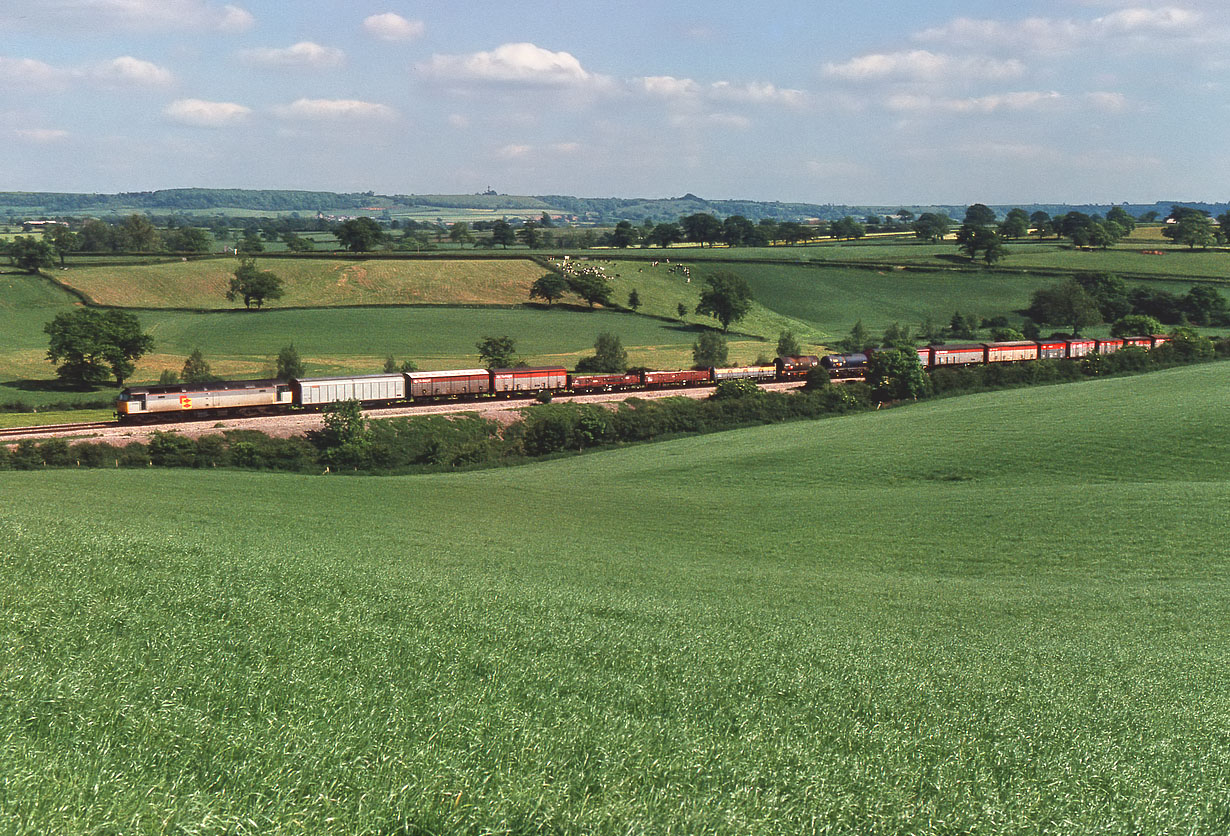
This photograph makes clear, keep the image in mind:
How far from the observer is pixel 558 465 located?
59.5m

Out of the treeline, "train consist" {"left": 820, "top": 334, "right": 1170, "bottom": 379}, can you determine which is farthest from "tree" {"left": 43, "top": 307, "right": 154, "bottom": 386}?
"train consist" {"left": 820, "top": 334, "right": 1170, "bottom": 379}

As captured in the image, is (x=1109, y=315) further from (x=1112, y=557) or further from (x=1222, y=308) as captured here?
(x=1112, y=557)

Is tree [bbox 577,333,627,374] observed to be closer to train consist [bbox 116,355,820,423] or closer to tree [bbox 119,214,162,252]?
train consist [bbox 116,355,820,423]

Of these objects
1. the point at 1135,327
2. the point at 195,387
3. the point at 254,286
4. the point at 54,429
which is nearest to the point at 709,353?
the point at 195,387

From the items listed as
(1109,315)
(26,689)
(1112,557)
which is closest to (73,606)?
(26,689)

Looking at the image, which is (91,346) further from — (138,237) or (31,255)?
(138,237)

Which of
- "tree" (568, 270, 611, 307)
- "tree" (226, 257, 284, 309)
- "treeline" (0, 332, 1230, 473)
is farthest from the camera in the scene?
"tree" (568, 270, 611, 307)

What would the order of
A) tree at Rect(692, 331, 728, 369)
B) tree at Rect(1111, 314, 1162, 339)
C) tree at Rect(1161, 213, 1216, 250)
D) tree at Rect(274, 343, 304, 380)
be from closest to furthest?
tree at Rect(274, 343, 304, 380), tree at Rect(692, 331, 728, 369), tree at Rect(1111, 314, 1162, 339), tree at Rect(1161, 213, 1216, 250)

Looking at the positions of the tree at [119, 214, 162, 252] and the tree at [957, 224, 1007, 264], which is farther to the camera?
the tree at [119, 214, 162, 252]

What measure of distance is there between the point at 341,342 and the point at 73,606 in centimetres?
9406

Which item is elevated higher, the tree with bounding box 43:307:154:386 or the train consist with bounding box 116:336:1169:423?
the tree with bounding box 43:307:154:386

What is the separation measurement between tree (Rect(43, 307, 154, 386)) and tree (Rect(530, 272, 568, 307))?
6143 cm

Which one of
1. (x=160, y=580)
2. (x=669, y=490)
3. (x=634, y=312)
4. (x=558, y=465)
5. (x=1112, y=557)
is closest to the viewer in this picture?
(x=160, y=580)

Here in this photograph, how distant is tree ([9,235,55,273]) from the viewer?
123562 millimetres
